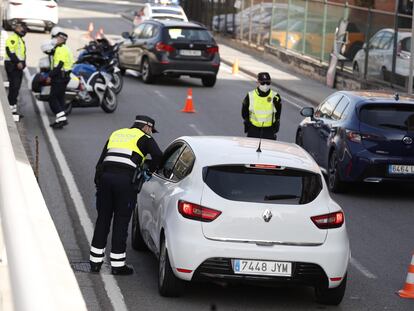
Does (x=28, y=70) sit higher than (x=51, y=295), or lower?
lower

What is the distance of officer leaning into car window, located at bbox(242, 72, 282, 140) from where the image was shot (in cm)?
1652

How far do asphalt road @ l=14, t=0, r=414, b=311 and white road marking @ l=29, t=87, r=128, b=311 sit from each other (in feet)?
0.06

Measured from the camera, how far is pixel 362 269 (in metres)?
12.2

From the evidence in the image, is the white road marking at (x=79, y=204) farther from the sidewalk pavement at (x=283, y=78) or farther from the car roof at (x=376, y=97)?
the sidewalk pavement at (x=283, y=78)

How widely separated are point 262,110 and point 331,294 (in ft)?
21.0

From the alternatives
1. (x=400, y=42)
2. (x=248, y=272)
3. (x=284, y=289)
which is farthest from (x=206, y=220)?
(x=400, y=42)

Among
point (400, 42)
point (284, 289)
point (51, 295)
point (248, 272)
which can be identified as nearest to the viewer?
point (51, 295)

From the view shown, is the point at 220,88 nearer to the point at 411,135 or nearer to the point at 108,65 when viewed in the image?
the point at 108,65

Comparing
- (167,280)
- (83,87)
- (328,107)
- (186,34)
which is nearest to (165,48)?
(186,34)

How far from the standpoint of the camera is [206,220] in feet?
32.6

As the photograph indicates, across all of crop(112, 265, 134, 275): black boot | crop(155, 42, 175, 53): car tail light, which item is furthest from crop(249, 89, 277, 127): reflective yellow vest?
crop(155, 42, 175, 53): car tail light

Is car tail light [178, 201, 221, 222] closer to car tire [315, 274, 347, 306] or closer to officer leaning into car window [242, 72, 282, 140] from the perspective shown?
car tire [315, 274, 347, 306]

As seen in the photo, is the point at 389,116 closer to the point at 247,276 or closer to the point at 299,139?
the point at 299,139

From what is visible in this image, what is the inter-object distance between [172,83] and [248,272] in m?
24.0
